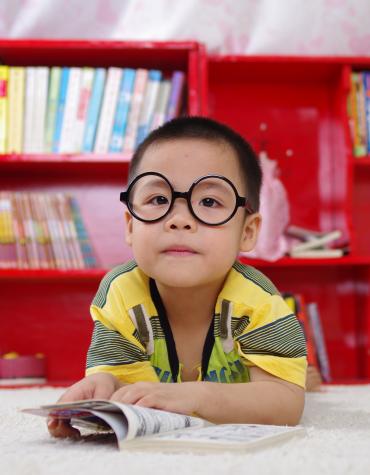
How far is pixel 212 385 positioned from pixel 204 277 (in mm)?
236

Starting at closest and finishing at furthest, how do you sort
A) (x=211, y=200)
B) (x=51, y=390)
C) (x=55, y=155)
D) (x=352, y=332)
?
(x=211, y=200), (x=51, y=390), (x=55, y=155), (x=352, y=332)

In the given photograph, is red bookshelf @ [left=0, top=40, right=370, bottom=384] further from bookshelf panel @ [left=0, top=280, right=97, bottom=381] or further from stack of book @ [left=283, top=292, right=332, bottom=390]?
stack of book @ [left=283, top=292, right=332, bottom=390]

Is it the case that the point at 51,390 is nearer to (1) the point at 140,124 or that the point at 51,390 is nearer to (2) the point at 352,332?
(1) the point at 140,124

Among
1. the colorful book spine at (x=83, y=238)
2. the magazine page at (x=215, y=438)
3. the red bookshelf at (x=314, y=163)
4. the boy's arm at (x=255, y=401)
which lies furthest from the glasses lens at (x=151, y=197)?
the red bookshelf at (x=314, y=163)

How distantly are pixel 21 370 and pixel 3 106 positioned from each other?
0.89 metres

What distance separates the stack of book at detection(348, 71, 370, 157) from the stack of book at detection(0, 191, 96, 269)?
0.99 meters

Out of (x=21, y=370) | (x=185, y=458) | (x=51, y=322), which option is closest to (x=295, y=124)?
(x=51, y=322)

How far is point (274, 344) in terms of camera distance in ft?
4.14

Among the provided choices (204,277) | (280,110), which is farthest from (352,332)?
(204,277)

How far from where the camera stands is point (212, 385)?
1.10 meters

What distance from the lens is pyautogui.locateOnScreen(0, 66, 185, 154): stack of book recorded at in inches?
99.0

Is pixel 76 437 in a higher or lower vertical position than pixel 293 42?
lower

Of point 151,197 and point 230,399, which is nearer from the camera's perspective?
point 230,399

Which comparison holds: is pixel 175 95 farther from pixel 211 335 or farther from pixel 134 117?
pixel 211 335
